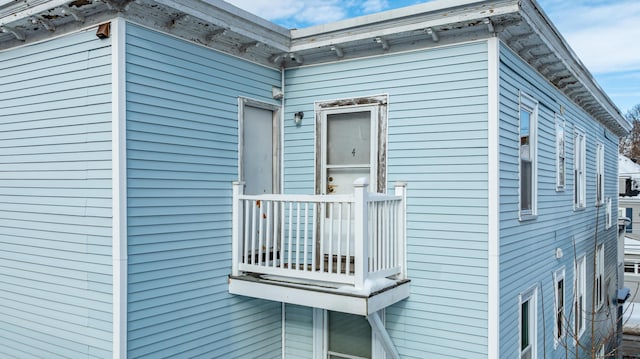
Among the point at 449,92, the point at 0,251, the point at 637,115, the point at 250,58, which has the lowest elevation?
the point at 0,251

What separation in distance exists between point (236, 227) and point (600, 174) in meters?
10.5

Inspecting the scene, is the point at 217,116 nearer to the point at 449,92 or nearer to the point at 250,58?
the point at 250,58

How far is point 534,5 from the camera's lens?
17.4 ft

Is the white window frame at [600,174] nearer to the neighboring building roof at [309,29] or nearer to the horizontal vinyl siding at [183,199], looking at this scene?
the neighboring building roof at [309,29]

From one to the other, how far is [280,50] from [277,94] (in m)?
0.67

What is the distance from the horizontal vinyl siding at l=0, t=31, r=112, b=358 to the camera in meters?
4.83

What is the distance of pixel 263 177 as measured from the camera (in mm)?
6609

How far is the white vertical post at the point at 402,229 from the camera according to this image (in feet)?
19.0

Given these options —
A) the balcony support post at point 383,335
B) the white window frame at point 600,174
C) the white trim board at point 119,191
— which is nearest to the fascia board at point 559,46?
the white window frame at point 600,174

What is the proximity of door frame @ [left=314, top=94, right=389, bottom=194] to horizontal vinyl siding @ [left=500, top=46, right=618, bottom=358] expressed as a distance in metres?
1.45

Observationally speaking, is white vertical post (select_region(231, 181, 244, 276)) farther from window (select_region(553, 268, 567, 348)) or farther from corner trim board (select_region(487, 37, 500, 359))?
window (select_region(553, 268, 567, 348))

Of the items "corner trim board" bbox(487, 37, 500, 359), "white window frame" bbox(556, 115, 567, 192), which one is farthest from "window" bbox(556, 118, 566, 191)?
"corner trim board" bbox(487, 37, 500, 359)

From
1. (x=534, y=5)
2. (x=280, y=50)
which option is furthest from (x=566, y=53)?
(x=280, y=50)

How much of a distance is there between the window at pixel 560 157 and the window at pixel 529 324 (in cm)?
217
